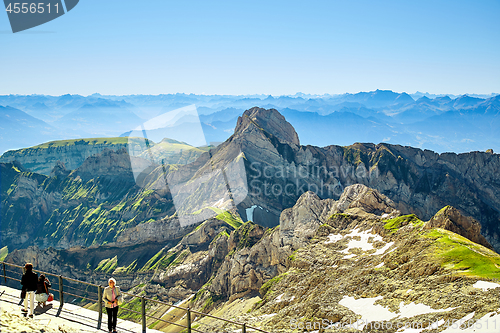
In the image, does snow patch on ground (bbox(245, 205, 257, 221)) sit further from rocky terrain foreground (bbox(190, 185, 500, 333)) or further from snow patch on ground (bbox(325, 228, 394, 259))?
snow patch on ground (bbox(325, 228, 394, 259))

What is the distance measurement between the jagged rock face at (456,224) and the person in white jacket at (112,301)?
41662 millimetres

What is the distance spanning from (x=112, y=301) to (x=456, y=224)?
1802 inches

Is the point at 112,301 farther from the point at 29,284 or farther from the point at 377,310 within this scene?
the point at 377,310

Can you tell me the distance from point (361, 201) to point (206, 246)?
7199 centimetres

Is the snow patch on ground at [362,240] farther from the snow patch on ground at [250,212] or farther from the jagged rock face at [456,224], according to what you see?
the snow patch on ground at [250,212]

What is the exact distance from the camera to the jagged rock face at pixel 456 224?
48.4 metres

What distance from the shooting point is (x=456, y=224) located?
1948 inches

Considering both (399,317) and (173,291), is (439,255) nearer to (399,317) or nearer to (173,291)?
(399,317)

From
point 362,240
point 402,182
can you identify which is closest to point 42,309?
point 362,240

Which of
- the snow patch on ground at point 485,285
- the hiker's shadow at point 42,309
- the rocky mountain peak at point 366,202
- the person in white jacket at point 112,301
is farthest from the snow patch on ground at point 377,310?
the rocky mountain peak at point 366,202

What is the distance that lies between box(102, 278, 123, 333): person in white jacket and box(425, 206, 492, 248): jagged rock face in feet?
137

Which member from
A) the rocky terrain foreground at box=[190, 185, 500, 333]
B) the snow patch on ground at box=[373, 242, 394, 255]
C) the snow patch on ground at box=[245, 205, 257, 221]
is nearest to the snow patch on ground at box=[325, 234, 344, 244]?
the rocky terrain foreground at box=[190, 185, 500, 333]

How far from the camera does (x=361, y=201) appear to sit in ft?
247

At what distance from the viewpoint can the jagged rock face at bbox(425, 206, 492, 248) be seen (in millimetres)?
48375
